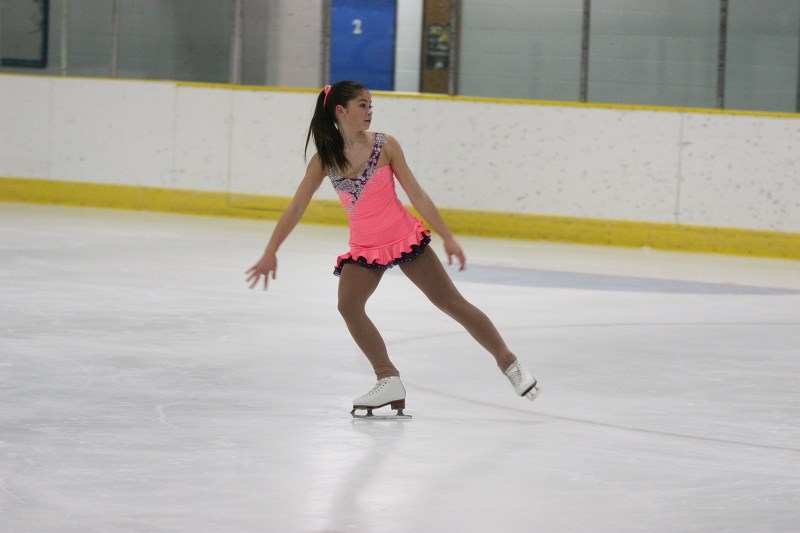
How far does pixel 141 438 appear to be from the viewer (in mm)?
→ 5148

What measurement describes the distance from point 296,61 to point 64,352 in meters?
10.1

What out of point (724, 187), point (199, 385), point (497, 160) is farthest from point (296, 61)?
point (199, 385)

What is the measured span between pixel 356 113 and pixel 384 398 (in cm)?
109

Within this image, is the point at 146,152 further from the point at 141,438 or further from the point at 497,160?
the point at 141,438

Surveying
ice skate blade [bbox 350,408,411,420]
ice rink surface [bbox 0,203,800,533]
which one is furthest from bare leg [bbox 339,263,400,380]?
ice rink surface [bbox 0,203,800,533]

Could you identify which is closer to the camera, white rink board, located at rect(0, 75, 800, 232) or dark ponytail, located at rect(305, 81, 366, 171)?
dark ponytail, located at rect(305, 81, 366, 171)

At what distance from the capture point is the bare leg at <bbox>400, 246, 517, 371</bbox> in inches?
224

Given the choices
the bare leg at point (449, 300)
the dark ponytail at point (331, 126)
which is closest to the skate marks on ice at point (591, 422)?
the bare leg at point (449, 300)

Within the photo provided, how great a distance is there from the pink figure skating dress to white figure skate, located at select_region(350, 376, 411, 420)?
45 cm

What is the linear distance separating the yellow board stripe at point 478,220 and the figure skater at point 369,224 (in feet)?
26.8

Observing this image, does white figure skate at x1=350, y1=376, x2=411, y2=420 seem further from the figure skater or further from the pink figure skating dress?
the pink figure skating dress

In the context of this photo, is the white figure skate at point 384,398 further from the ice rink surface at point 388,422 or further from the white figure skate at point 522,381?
the white figure skate at point 522,381

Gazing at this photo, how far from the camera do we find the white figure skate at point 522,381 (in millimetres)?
Result: 5680

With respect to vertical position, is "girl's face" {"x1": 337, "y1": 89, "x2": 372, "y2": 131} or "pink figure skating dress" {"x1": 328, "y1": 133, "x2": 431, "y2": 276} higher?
"girl's face" {"x1": 337, "y1": 89, "x2": 372, "y2": 131}
